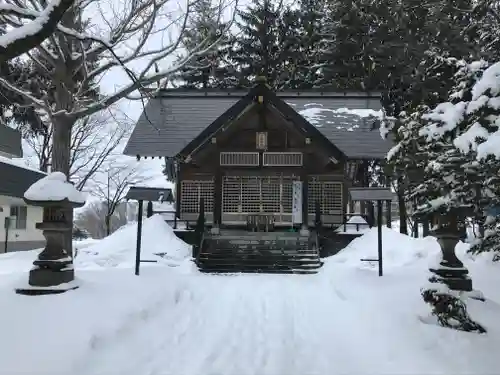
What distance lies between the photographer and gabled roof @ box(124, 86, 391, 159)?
868 inches

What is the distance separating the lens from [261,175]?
70.5 feet

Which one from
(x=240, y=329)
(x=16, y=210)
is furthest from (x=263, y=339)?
(x=16, y=210)

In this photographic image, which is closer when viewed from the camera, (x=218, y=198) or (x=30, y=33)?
(x=30, y=33)

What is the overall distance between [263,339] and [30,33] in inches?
199

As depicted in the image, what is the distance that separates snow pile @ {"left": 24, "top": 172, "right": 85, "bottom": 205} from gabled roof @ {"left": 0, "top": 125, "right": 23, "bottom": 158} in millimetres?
3338

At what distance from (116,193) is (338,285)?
89.9 ft

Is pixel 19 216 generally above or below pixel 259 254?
above

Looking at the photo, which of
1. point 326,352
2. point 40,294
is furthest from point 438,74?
point 40,294

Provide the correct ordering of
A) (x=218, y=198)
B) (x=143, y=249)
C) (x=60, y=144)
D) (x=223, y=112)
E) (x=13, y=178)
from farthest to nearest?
(x=223, y=112) → (x=13, y=178) → (x=218, y=198) → (x=143, y=249) → (x=60, y=144)

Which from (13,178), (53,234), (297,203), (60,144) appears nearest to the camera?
(53,234)

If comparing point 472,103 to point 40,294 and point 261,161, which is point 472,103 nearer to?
point 40,294

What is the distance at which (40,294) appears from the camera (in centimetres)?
750

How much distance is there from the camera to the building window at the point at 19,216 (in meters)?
27.7

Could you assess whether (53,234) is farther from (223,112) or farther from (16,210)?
(16,210)
